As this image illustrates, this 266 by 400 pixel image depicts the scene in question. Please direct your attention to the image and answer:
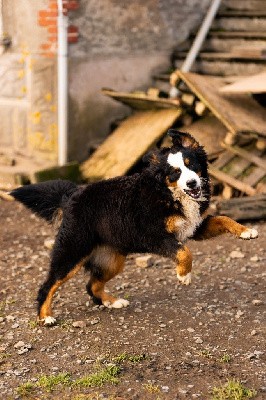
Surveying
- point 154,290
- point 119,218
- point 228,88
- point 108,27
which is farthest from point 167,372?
point 108,27

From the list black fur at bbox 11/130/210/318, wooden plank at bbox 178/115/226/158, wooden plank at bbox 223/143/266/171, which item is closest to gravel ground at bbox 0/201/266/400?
black fur at bbox 11/130/210/318

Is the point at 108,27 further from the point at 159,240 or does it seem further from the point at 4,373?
the point at 4,373

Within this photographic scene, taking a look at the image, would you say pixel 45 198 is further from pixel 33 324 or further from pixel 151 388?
pixel 151 388

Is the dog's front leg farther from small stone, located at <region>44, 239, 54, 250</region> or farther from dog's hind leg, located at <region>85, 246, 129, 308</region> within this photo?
small stone, located at <region>44, 239, 54, 250</region>

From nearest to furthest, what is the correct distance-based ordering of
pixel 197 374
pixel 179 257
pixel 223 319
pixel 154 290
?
pixel 197 374
pixel 179 257
pixel 223 319
pixel 154 290

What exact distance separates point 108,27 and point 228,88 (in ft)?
7.05

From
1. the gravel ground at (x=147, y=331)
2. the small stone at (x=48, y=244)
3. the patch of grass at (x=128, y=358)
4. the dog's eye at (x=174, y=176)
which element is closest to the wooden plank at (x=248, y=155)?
the gravel ground at (x=147, y=331)

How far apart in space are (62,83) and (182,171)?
15.7ft

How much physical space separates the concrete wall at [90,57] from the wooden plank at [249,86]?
185 centimetres

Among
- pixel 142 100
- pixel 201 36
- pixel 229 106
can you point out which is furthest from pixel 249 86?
pixel 201 36

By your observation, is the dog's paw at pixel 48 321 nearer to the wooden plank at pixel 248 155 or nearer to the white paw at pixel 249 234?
the white paw at pixel 249 234

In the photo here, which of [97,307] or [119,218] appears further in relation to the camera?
[97,307]

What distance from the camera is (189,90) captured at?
388 inches

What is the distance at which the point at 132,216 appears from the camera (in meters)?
→ 5.77
